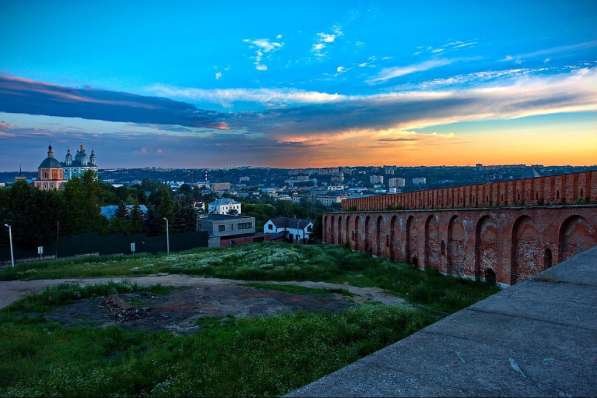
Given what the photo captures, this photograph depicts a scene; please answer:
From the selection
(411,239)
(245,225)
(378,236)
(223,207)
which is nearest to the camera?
(411,239)

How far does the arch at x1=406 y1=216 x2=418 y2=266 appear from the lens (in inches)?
1031

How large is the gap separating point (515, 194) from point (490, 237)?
2.41m

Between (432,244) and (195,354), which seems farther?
(432,244)

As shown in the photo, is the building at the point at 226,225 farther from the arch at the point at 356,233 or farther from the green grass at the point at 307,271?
the arch at the point at 356,233

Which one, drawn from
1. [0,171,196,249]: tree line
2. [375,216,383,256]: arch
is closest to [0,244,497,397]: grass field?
[375,216,383,256]: arch

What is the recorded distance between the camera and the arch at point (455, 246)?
69.4 ft

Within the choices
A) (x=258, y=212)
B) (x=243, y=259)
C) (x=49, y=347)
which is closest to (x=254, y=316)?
(x=49, y=347)

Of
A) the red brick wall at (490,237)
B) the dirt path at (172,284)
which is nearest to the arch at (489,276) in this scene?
the red brick wall at (490,237)

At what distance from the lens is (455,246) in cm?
2172

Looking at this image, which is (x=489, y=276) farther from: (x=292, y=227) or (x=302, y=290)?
(x=292, y=227)

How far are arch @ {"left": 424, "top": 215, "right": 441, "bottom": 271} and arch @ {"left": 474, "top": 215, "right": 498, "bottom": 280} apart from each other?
366cm

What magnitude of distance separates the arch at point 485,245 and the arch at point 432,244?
366 centimetres

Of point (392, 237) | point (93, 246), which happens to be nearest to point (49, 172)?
point (93, 246)

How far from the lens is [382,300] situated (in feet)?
55.3
